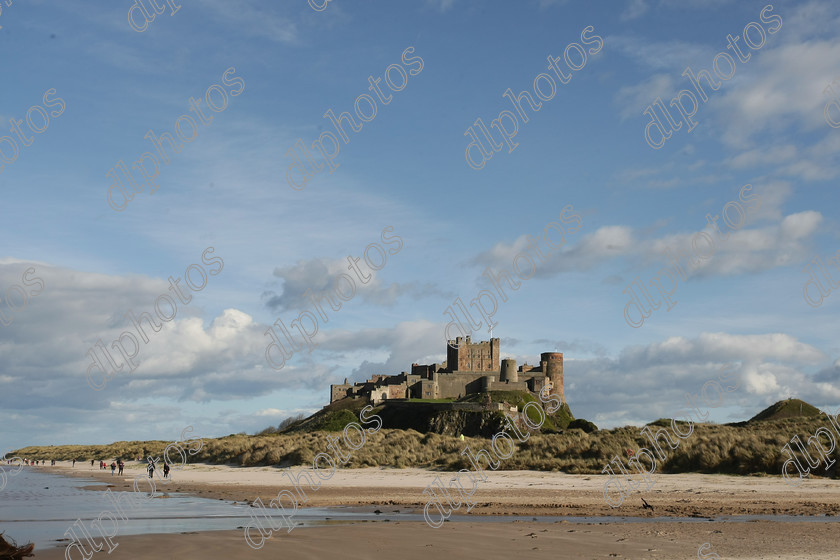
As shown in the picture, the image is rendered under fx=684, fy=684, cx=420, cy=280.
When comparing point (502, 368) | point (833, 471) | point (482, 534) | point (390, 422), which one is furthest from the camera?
point (502, 368)

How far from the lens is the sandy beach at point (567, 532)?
11461 millimetres

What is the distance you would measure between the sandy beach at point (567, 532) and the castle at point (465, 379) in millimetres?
87144

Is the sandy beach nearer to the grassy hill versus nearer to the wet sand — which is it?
the wet sand

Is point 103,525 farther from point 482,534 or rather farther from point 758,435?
point 758,435

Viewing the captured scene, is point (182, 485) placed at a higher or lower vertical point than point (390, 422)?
lower

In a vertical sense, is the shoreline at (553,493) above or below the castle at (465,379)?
below

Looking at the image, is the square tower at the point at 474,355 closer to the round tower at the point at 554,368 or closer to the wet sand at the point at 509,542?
the round tower at the point at 554,368

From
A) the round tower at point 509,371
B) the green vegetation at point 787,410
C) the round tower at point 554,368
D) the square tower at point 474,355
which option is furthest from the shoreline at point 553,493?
the square tower at point 474,355

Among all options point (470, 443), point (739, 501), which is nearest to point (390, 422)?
point (470, 443)

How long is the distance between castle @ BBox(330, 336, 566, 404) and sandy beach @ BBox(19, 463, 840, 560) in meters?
87.1

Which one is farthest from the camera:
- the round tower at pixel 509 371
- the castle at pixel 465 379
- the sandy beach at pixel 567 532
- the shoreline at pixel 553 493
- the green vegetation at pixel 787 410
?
the round tower at pixel 509 371

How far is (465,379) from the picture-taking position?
11506 cm

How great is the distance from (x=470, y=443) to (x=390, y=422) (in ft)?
183

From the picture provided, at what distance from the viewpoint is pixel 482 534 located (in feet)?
45.3
